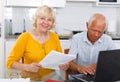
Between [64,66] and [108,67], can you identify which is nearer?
[108,67]

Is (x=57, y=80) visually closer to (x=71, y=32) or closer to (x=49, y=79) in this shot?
(x=49, y=79)

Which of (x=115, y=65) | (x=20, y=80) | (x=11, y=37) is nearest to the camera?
(x=20, y=80)

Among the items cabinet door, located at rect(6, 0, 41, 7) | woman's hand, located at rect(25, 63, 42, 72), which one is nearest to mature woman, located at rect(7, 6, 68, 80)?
woman's hand, located at rect(25, 63, 42, 72)

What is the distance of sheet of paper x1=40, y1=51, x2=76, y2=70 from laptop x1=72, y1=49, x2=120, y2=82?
34 cm

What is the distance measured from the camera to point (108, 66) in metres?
1.41

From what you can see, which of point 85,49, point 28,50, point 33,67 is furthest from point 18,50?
point 85,49

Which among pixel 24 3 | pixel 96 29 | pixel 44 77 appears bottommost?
pixel 44 77

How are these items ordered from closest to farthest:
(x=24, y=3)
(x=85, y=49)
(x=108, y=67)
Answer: (x=108, y=67) → (x=85, y=49) → (x=24, y=3)

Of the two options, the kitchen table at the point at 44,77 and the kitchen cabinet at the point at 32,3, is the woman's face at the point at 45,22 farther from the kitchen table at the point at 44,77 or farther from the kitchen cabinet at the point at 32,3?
the kitchen cabinet at the point at 32,3

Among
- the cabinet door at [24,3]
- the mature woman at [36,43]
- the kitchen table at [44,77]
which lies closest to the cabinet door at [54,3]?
the cabinet door at [24,3]

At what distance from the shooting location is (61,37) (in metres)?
4.01

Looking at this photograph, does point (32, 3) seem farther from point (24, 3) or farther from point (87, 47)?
point (87, 47)

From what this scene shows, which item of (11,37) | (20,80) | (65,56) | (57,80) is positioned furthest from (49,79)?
(11,37)

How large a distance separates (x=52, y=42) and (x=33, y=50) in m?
0.21
